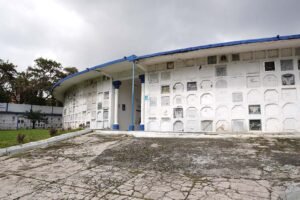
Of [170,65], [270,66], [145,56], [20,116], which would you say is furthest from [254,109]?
[20,116]

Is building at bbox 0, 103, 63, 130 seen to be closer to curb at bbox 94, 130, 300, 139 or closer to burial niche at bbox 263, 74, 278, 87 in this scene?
curb at bbox 94, 130, 300, 139

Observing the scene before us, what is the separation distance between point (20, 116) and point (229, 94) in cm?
2057

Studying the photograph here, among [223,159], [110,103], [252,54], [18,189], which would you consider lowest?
[18,189]

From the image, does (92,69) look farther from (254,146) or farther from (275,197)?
(275,197)

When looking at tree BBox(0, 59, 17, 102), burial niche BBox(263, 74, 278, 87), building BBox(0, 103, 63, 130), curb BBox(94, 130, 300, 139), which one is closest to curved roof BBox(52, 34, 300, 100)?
burial niche BBox(263, 74, 278, 87)

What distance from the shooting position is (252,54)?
303 inches

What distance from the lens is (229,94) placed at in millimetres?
7816

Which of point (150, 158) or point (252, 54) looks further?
point (252, 54)

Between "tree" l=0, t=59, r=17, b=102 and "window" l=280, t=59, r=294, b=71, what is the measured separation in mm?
26587

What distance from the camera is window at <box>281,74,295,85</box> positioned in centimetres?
718

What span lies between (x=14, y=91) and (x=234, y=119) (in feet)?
85.7

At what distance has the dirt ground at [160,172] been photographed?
272 centimetres

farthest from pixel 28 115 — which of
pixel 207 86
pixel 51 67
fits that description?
pixel 207 86

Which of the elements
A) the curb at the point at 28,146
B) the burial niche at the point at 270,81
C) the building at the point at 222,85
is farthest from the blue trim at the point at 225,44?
the curb at the point at 28,146
